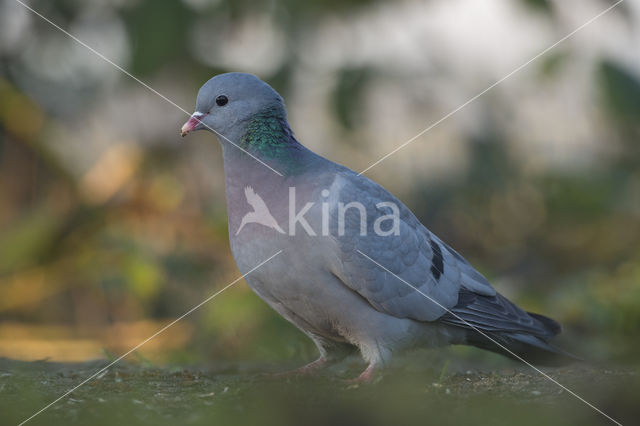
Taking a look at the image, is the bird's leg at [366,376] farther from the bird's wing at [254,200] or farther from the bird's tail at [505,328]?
the bird's wing at [254,200]

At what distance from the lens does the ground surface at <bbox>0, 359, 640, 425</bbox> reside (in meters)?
1.98

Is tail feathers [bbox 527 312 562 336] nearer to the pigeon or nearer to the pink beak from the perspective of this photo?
the pigeon

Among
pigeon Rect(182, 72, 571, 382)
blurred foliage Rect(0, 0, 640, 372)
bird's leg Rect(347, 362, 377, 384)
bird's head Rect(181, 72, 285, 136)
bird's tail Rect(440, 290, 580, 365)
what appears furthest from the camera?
blurred foliage Rect(0, 0, 640, 372)

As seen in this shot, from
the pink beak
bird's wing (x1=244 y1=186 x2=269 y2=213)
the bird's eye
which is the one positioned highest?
the bird's eye

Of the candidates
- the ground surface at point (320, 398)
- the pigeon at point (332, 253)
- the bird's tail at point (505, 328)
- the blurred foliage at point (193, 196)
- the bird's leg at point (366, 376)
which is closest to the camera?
the ground surface at point (320, 398)

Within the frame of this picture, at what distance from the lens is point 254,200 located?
123 inches

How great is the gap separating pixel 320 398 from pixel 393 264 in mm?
1130

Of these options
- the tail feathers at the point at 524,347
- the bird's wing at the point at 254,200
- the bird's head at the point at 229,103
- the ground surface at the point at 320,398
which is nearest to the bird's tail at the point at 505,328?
the tail feathers at the point at 524,347

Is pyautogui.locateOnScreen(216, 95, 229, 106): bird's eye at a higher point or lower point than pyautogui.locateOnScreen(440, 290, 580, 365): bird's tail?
higher

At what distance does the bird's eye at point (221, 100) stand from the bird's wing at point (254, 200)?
1.44ft

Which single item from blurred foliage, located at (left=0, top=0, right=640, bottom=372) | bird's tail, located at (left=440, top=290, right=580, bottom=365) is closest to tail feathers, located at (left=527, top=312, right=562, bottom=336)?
bird's tail, located at (left=440, top=290, right=580, bottom=365)

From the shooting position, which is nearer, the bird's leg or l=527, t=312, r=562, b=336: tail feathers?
the bird's leg

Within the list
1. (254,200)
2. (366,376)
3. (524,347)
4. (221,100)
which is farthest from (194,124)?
(524,347)

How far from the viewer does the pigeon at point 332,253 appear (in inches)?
118
